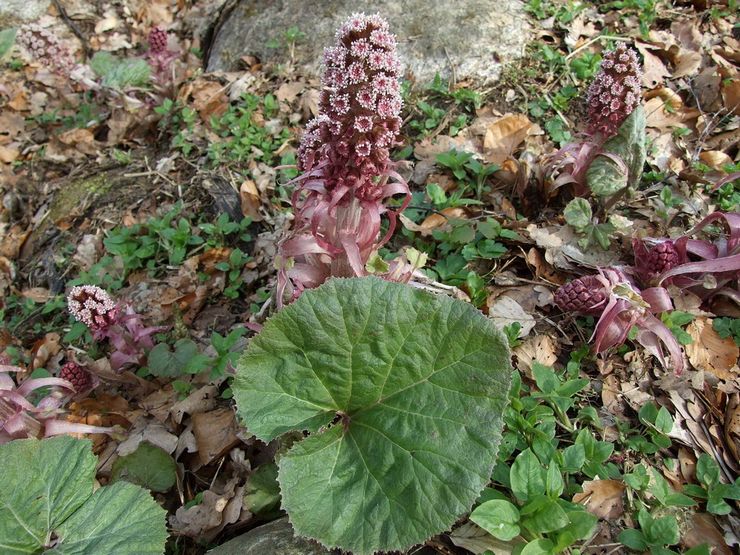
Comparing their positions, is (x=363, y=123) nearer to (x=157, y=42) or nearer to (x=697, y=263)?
(x=697, y=263)

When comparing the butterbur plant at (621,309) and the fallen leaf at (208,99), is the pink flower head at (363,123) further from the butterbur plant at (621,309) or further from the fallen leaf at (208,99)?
the fallen leaf at (208,99)

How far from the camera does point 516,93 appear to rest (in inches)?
140

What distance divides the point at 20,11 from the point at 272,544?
660 cm

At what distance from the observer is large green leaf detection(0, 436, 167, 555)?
1.69 meters

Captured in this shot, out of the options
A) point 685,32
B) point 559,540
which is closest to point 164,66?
point 685,32

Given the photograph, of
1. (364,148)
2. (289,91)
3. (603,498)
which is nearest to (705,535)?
(603,498)

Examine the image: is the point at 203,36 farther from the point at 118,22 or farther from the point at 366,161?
the point at 366,161

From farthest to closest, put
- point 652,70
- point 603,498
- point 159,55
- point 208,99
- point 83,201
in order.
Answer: point 159,55 → point 208,99 → point 83,201 → point 652,70 → point 603,498

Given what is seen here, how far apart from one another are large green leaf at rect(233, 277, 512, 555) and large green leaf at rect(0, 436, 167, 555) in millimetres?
449

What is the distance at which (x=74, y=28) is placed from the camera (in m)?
5.78

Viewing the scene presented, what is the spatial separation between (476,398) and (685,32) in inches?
130

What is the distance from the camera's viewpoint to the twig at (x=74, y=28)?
5648 millimetres

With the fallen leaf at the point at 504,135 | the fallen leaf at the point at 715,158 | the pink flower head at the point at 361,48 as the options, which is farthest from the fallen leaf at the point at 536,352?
the fallen leaf at the point at 715,158

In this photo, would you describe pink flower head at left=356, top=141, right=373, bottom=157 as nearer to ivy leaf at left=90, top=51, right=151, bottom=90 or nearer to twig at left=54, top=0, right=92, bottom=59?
ivy leaf at left=90, top=51, right=151, bottom=90
